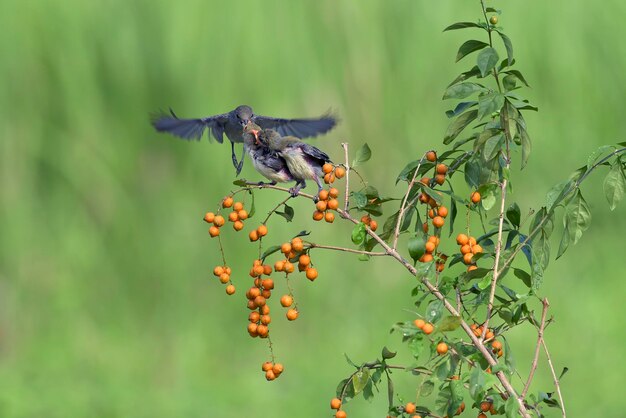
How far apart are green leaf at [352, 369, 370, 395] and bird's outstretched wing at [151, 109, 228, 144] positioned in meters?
1.88

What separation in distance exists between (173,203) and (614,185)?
4820 mm

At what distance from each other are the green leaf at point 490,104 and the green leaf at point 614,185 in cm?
32

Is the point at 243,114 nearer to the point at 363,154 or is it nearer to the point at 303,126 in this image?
the point at 303,126

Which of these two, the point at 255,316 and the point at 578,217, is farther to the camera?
the point at 255,316

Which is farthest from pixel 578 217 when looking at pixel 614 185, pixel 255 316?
pixel 255 316

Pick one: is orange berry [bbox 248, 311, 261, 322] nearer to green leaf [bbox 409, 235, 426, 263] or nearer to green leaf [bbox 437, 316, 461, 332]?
green leaf [bbox 409, 235, 426, 263]

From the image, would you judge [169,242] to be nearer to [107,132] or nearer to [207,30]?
[107,132]

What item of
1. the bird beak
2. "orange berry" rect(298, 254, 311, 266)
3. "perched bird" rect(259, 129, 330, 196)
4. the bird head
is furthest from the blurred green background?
"orange berry" rect(298, 254, 311, 266)

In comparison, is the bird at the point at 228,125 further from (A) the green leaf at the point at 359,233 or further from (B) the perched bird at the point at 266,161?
(A) the green leaf at the point at 359,233

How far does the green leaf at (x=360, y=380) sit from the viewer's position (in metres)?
2.94

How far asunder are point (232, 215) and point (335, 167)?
0.98 ft

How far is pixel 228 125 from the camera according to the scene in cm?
457

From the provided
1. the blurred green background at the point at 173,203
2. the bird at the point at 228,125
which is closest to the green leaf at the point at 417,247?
the bird at the point at 228,125

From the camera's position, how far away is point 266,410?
6969 millimetres
